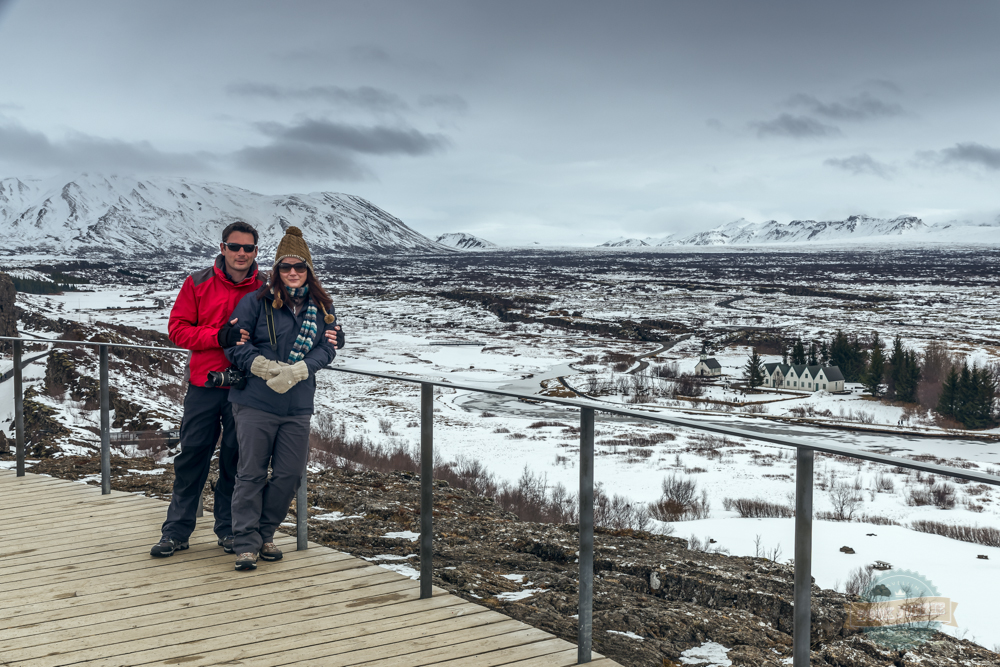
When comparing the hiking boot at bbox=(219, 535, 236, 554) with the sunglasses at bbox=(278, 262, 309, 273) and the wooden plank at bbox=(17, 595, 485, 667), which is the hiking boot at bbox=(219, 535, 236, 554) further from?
the sunglasses at bbox=(278, 262, 309, 273)

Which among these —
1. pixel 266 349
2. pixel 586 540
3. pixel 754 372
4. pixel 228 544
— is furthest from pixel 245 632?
pixel 754 372

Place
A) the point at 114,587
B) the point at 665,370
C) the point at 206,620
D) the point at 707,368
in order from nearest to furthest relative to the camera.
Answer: the point at 206,620 → the point at 114,587 → the point at 707,368 → the point at 665,370

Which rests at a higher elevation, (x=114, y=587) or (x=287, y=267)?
(x=287, y=267)

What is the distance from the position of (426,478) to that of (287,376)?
2.62ft

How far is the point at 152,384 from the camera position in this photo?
759 centimetres

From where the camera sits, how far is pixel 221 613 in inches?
126

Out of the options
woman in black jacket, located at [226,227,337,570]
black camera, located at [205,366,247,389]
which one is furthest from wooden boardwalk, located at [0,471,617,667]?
black camera, located at [205,366,247,389]

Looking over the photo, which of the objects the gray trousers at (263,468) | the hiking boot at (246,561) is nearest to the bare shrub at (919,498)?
the gray trousers at (263,468)

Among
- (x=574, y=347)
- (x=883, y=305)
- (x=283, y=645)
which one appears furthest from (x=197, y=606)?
(x=883, y=305)

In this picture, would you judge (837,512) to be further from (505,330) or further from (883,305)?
(883,305)

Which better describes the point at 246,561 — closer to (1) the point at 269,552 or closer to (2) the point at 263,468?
(1) the point at 269,552

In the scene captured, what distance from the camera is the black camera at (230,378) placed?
3539 millimetres

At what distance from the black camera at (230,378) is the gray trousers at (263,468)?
0.13 metres

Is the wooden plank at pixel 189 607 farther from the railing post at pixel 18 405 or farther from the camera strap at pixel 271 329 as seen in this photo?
the railing post at pixel 18 405
